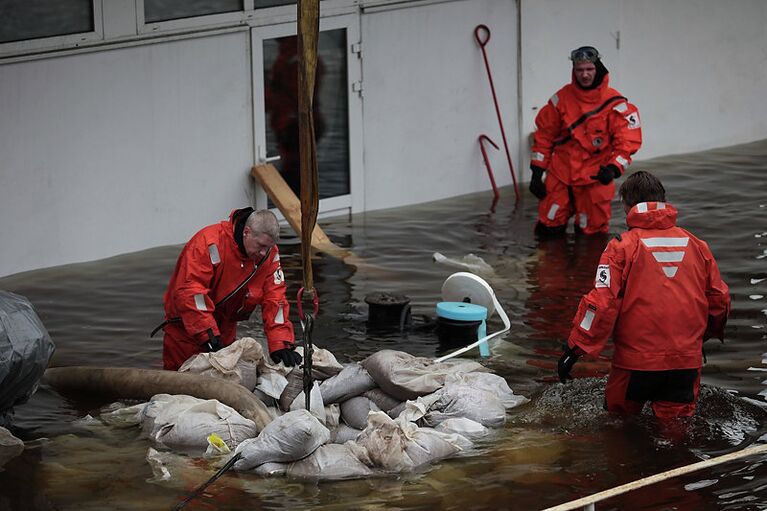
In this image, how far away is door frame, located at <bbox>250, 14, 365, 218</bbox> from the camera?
12836 millimetres

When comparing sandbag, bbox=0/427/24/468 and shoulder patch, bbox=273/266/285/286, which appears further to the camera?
shoulder patch, bbox=273/266/285/286

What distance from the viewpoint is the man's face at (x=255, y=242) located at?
799 cm

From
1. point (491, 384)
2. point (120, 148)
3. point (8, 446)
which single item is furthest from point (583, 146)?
point (8, 446)

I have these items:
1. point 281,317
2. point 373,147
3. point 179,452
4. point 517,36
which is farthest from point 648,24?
point 179,452

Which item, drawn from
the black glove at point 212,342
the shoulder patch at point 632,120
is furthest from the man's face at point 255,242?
the shoulder patch at point 632,120

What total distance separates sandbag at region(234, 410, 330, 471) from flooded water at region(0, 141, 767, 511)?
4.9 inches

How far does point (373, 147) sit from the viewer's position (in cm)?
1393

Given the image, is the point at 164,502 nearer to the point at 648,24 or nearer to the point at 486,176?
the point at 486,176

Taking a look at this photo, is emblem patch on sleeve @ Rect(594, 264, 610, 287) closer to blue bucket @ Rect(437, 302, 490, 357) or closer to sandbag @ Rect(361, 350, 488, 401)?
sandbag @ Rect(361, 350, 488, 401)

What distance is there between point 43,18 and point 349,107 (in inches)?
142

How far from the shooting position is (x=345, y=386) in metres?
7.86

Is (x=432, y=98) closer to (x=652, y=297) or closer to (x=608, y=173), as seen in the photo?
(x=608, y=173)

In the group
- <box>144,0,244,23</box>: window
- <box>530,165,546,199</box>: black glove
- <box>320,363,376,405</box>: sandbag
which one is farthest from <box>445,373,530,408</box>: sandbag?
<box>144,0,244,23</box>: window

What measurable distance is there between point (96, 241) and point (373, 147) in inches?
135
